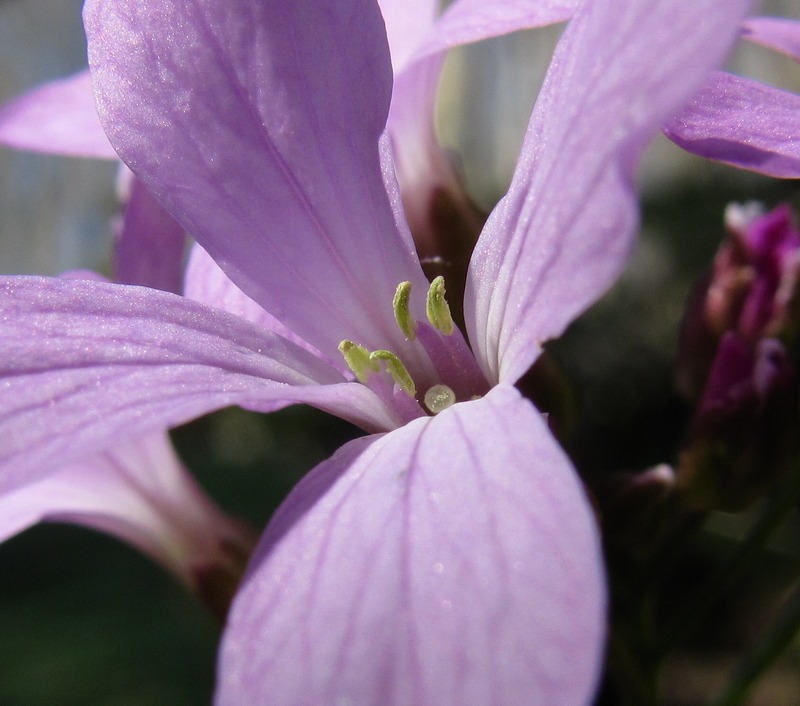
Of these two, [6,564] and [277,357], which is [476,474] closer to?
[277,357]

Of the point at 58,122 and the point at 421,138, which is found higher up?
the point at 58,122

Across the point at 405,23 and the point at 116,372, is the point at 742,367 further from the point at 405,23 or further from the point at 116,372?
the point at 116,372

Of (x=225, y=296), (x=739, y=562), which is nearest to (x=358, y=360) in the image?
(x=225, y=296)

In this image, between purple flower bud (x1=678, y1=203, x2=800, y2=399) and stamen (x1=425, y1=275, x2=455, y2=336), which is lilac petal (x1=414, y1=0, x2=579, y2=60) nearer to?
stamen (x1=425, y1=275, x2=455, y2=336)

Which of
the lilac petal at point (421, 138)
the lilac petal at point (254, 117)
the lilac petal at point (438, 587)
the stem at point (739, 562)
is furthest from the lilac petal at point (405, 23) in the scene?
the stem at point (739, 562)

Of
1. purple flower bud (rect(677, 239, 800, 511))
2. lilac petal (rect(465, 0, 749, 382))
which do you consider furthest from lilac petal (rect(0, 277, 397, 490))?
purple flower bud (rect(677, 239, 800, 511))

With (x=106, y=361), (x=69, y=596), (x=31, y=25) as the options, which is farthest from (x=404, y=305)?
(x=31, y=25)
